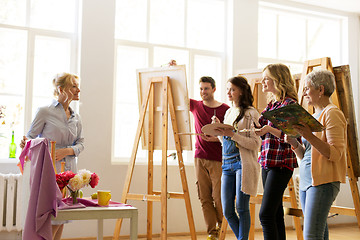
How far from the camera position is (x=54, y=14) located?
15.7ft

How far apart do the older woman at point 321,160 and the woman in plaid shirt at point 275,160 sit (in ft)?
1.08

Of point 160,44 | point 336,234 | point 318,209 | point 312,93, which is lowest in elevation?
point 336,234

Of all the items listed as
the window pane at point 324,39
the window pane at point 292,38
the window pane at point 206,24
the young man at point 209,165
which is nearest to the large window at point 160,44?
the window pane at point 206,24

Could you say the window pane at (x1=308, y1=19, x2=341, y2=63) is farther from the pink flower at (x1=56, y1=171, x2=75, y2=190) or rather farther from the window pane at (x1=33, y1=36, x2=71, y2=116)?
the pink flower at (x1=56, y1=171, x2=75, y2=190)

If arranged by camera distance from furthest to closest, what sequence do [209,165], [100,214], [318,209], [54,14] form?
[54,14] < [209,165] < [100,214] < [318,209]

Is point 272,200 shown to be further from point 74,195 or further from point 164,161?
point 164,161

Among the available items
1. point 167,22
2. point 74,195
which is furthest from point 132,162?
point 167,22

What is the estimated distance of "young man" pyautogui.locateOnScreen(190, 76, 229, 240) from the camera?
161 inches

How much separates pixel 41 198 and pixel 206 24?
395cm

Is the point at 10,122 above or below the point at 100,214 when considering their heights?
above

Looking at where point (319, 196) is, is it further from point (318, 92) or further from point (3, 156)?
point (3, 156)

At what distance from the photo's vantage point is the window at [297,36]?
6047 mm

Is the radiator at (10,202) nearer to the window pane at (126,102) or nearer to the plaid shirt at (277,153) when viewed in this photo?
the window pane at (126,102)

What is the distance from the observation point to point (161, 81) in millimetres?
4215
